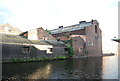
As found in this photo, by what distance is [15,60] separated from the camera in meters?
18.6

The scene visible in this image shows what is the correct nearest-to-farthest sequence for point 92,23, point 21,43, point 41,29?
point 21,43
point 41,29
point 92,23

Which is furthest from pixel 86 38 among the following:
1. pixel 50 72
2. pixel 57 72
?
pixel 50 72

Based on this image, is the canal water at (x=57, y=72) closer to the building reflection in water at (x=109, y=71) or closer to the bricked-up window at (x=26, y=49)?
the building reflection in water at (x=109, y=71)

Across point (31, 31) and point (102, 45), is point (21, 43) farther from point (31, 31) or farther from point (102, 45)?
point (102, 45)

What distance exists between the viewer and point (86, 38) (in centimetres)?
3516

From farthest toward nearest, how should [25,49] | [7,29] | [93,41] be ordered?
1. [7,29]
2. [93,41]
3. [25,49]

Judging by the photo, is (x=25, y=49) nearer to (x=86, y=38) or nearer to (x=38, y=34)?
Result: (x=38, y=34)

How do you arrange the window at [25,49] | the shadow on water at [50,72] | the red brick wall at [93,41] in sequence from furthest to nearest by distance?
1. the red brick wall at [93,41]
2. the window at [25,49]
3. the shadow on water at [50,72]

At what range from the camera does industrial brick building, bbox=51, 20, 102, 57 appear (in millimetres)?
31548

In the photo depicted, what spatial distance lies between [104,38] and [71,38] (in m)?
21.3

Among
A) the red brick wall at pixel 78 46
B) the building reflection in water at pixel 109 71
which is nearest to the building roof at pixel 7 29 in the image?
the red brick wall at pixel 78 46

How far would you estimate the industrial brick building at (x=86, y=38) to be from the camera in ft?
104

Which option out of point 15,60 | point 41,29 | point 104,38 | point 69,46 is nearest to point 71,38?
point 69,46

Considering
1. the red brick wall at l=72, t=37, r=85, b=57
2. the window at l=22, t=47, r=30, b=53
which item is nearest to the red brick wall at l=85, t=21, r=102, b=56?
the red brick wall at l=72, t=37, r=85, b=57
